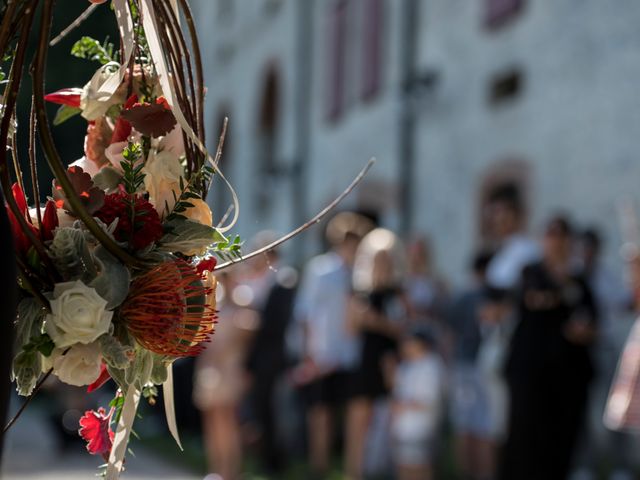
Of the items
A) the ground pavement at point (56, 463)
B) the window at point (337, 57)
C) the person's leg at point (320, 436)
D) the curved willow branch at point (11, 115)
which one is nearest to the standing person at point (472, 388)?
the person's leg at point (320, 436)

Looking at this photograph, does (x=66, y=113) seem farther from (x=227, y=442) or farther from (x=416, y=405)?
(x=227, y=442)

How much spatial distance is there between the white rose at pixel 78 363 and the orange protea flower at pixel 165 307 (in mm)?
77

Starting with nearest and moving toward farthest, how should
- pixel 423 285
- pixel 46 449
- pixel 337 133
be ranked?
pixel 423 285 < pixel 46 449 < pixel 337 133

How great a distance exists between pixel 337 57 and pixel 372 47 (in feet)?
5.63

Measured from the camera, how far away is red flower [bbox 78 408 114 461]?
2.29 meters

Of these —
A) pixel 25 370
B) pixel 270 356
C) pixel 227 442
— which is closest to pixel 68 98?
pixel 25 370

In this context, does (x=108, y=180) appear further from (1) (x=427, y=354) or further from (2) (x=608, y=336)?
(2) (x=608, y=336)

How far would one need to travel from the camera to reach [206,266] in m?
2.26

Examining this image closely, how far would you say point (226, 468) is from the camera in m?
9.11

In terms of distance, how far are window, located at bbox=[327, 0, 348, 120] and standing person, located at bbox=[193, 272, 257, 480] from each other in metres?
9.09

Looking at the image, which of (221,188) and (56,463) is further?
(221,188)

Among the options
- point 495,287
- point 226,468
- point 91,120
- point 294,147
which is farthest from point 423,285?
point 294,147

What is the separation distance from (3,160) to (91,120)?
468 mm

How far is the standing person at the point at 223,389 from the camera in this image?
9078mm
